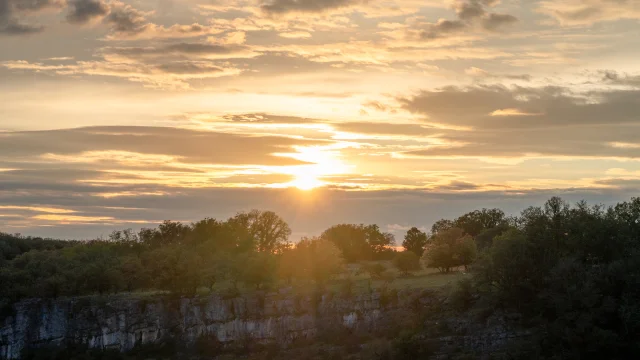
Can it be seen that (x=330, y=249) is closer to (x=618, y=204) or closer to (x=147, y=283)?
(x=147, y=283)

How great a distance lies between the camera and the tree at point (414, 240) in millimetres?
134375

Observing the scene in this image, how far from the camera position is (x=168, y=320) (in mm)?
91375

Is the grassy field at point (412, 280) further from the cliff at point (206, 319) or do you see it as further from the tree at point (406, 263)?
the cliff at point (206, 319)

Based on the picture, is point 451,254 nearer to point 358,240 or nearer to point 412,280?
point 412,280

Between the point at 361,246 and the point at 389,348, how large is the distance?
59563 mm

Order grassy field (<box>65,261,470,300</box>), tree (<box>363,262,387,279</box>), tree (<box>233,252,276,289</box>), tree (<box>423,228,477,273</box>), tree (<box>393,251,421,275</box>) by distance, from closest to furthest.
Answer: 1. grassy field (<box>65,261,470,300</box>)
2. tree (<box>233,252,276,289</box>)
3. tree (<box>363,262,387,279</box>)
4. tree (<box>423,228,477,273</box>)
5. tree (<box>393,251,421,275</box>)

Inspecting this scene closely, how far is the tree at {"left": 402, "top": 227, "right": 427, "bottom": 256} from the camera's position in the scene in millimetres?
134375

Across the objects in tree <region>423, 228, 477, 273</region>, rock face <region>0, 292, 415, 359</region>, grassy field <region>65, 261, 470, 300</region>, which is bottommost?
rock face <region>0, 292, 415, 359</region>

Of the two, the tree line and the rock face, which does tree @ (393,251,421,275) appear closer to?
the tree line

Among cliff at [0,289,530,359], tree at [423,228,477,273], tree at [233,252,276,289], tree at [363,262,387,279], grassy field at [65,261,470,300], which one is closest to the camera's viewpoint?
cliff at [0,289,530,359]

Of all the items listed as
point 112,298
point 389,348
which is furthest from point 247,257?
point 389,348

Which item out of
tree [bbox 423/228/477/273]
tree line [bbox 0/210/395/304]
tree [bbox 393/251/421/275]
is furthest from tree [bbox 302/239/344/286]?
tree [bbox 423/228/477/273]

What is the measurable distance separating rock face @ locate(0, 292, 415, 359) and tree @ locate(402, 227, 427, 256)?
154 feet

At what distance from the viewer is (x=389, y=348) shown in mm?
76000
